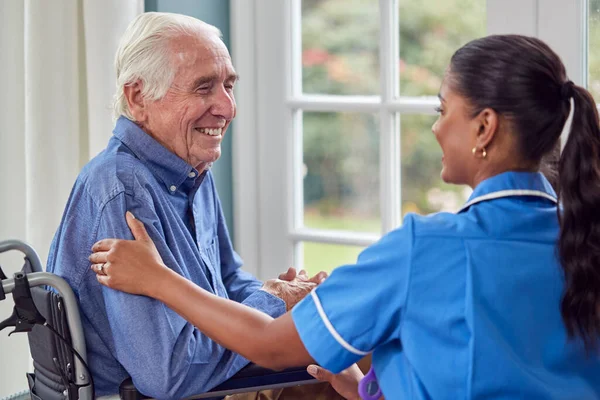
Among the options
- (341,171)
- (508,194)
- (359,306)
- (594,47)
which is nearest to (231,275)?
(341,171)

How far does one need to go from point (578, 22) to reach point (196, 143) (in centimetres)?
104

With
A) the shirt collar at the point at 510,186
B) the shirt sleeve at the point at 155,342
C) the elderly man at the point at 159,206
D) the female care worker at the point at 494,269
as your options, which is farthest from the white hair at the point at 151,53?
the shirt collar at the point at 510,186

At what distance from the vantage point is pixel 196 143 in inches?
77.4

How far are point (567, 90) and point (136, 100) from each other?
910 mm

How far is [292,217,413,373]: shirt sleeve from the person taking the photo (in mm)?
1433

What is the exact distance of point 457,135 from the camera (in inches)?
59.7

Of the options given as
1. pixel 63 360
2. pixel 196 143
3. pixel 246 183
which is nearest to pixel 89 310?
pixel 63 360

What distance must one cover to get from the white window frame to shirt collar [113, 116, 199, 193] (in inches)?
37.1

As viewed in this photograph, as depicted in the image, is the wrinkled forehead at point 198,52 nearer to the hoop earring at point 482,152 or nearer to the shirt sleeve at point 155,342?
the shirt sleeve at point 155,342

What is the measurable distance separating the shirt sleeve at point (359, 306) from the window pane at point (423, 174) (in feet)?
4.12

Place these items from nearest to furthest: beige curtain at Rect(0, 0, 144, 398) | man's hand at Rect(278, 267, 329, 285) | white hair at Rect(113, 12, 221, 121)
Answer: white hair at Rect(113, 12, 221, 121), man's hand at Rect(278, 267, 329, 285), beige curtain at Rect(0, 0, 144, 398)

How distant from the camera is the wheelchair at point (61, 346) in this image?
1.71 metres

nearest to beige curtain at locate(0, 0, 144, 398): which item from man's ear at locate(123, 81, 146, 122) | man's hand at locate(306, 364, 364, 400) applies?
man's ear at locate(123, 81, 146, 122)

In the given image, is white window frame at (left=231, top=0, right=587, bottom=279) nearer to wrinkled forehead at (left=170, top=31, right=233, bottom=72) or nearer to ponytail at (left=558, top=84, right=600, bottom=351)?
wrinkled forehead at (left=170, top=31, right=233, bottom=72)
